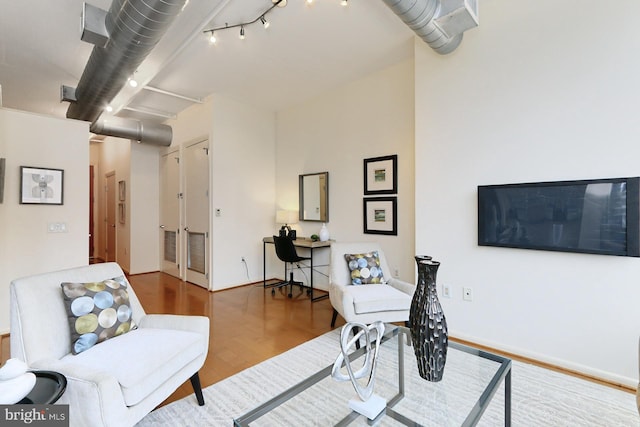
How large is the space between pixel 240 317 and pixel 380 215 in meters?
2.08

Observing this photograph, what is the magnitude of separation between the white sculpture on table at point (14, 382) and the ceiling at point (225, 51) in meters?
2.63

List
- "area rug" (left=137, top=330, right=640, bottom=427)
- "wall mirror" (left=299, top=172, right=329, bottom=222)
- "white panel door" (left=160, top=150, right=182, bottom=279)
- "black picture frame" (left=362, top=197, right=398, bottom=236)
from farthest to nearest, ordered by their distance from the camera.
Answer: "white panel door" (left=160, top=150, right=182, bottom=279), "wall mirror" (left=299, top=172, right=329, bottom=222), "black picture frame" (left=362, top=197, right=398, bottom=236), "area rug" (left=137, top=330, right=640, bottom=427)

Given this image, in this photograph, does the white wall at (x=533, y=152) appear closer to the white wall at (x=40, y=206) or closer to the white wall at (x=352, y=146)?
the white wall at (x=352, y=146)

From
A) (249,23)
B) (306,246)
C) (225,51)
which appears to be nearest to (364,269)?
(306,246)

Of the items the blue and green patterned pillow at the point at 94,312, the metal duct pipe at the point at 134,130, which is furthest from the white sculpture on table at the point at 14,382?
the metal duct pipe at the point at 134,130

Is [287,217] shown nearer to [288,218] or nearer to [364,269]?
[288,218]

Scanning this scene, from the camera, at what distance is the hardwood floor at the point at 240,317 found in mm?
2421

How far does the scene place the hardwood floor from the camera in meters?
2.42

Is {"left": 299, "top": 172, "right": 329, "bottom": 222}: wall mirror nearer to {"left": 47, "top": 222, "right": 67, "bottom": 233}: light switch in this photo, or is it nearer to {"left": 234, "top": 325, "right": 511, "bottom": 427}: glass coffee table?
{"left": 234, "top": 325, "right": 511, "bottom": 427}: glass coffee table

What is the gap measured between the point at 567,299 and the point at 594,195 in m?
0.80

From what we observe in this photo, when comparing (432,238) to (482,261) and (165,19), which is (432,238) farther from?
(165,19)

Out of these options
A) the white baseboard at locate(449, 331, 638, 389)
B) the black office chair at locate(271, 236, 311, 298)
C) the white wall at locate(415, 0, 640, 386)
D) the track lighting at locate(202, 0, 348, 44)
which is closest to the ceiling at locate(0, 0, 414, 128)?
the track lighting at locate(202, 0, 348, 44)

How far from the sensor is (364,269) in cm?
300

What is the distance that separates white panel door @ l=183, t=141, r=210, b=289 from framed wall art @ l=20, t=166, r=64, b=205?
1750 mm
